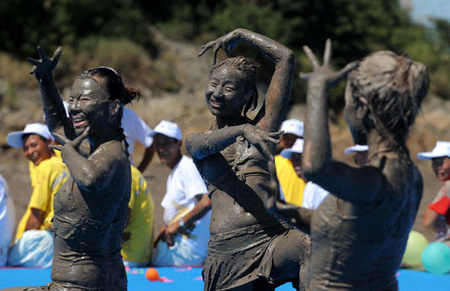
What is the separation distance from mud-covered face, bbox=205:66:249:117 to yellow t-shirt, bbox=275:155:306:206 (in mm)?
3288

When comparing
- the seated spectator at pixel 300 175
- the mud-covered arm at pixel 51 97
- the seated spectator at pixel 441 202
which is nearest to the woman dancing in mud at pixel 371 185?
the mud-covered arm at pixel 51 97

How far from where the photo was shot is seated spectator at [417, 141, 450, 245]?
6.75 meters

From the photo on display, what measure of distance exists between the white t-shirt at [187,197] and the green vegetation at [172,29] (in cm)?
1159

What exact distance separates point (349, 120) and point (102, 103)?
1482mm

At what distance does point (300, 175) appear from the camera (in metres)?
7.44

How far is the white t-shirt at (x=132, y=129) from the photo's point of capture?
7.11 metres

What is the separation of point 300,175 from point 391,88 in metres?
Result: 4.65

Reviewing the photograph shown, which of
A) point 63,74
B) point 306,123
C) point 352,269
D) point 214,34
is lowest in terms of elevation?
point 352,269

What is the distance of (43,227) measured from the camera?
275 inches

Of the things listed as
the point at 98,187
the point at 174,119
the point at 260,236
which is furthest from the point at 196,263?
the point at 174,119

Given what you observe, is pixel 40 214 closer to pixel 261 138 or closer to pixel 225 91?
pixel 225 91

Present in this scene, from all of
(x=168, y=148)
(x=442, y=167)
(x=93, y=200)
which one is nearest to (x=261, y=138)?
(x=93, y=200)

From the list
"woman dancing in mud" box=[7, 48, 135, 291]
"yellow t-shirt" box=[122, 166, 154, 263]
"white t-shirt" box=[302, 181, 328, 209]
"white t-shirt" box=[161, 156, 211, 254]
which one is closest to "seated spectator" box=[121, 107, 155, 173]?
"yellow t-shirt" box=[122, 166, 154, 263]

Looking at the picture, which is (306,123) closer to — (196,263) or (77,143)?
(77,143)
